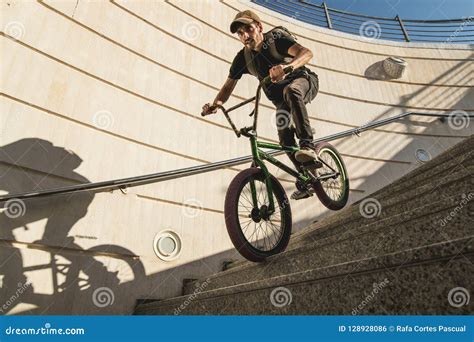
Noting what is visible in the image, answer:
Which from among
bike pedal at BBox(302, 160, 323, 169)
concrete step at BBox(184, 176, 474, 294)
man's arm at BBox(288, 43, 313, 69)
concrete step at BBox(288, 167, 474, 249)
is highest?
man's arm at BBox(288, 43, 313, 69)

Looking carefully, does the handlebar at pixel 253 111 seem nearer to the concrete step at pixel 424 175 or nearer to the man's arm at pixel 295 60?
the man's arm at pixel 295 60

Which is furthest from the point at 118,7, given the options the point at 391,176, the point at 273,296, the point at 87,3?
the point at 391,176

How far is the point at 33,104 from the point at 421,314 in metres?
3.20

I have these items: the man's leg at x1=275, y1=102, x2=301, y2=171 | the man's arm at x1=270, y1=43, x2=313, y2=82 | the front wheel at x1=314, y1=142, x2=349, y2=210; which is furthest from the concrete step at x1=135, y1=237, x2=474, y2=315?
the front wheel at x1=314, y1=142, x2=349, y2=210

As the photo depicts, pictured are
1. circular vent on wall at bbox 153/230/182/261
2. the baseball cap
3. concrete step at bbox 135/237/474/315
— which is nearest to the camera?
concrete step at bbox 135/237/474/315

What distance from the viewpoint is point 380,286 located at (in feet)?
3.41

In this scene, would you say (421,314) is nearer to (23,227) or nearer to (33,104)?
(23,227)

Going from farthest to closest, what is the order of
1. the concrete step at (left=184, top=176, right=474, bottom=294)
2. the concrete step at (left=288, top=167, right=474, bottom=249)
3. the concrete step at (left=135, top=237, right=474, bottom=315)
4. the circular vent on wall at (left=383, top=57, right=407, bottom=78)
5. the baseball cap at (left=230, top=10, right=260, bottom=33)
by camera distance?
the circular vent on wall at (left=383, top=57, right=407, bottom=78) → the baseball cap at (left=230, top=10, right=260, bottom=33) → the concrete step at (left=288, top=167, right=474, bottom=249) → the concrete step at (left=184, top=176, right=474, bottom=294) → the concrete step at (left=135, top=237, right=474, bottom=315)

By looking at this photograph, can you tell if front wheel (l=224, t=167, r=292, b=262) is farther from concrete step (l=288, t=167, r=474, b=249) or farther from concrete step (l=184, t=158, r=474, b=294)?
concrete step (l=288, t=167, r=474, b=249)

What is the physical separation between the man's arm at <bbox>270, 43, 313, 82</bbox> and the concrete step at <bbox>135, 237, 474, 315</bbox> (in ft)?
3.82

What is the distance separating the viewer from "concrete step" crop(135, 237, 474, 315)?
0.87 meters

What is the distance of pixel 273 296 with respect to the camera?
4.45ft
